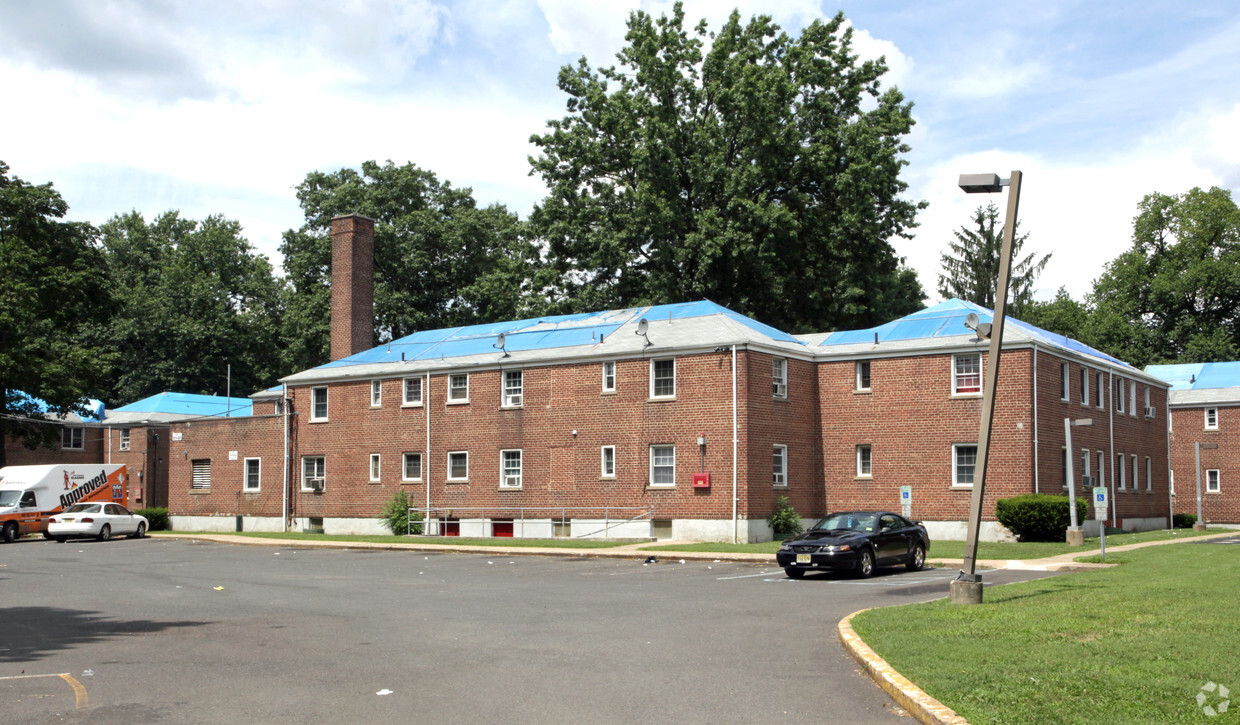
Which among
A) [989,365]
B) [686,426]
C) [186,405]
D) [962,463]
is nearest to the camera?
[989,365]

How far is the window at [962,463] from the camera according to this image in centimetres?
3572

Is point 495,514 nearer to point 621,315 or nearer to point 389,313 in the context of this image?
point 621,315

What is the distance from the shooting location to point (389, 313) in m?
67.4

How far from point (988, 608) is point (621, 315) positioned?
28851 millimetres

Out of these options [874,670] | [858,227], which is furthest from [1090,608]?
[858,227]

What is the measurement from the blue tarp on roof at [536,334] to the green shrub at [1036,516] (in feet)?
30.9

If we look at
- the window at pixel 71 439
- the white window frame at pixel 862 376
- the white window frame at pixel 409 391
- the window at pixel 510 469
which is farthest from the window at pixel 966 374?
the window at pixel 71 439

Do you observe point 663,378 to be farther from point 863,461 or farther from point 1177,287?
point 1177,287

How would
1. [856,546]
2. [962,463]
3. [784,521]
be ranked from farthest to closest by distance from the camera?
[784,521] → [962,463] → [856,546]

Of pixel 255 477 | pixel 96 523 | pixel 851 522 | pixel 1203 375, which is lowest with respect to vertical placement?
pixel 96 523

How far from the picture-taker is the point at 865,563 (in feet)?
77.3

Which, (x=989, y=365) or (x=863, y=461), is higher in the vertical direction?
(x=989, y=365)

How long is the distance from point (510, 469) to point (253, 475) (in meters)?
14.1

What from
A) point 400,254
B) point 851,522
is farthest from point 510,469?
point 400,254
